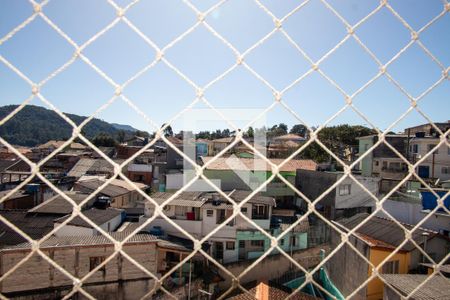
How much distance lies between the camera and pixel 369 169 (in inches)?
666

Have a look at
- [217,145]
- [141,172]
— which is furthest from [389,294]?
[217,145]

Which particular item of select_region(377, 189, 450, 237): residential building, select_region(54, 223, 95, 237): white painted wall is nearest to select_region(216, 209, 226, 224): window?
select_region(54, 223, 95, 237): white painted wall

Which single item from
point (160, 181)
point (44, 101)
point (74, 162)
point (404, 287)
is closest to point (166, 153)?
point (160, 181)

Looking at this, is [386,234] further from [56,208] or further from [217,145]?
[217,145]

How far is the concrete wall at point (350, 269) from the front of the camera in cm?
651

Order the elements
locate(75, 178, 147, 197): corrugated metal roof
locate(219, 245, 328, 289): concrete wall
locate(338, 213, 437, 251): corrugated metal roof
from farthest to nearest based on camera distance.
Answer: locate(75, 178, 147, 197): corrugated metal roof → locate(219, 245, 328, 289): concrete wall → locate(338, 213, 437, 251): corrugated metal roof

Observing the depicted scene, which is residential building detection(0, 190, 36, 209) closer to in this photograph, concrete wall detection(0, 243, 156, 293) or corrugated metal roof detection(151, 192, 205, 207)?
corrugated metal roof detection(151, 192, 205, 207)

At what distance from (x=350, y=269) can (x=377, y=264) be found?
636mm

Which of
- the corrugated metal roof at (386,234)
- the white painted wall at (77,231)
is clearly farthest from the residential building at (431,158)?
the white painted wall at (77,231)

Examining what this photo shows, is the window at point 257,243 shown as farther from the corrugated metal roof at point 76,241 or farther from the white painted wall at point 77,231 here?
the white painted wall at point 77,231

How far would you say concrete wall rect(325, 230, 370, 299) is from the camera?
651 centimetres

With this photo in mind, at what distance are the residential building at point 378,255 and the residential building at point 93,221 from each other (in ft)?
21.7

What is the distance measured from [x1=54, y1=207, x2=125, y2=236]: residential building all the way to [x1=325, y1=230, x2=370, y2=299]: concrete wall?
21.6ft

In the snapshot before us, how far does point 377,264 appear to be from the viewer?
660 cm
